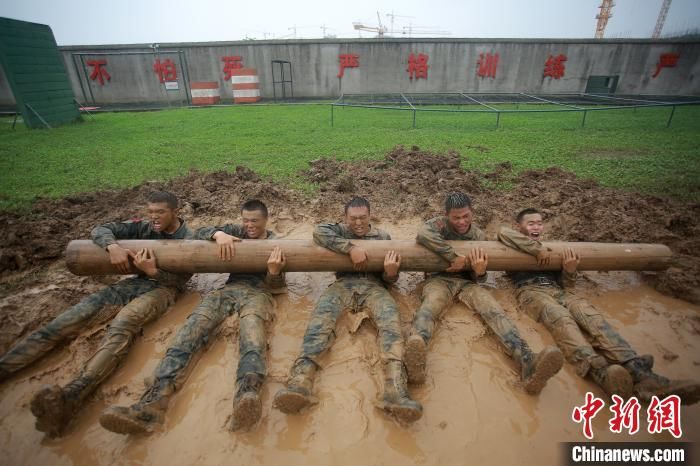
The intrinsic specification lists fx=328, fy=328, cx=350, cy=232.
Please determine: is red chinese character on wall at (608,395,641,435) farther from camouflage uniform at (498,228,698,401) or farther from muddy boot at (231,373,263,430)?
muddy boot at (231,373,263,430)

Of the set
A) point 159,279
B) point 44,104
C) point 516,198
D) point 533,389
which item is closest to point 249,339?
point 159,279

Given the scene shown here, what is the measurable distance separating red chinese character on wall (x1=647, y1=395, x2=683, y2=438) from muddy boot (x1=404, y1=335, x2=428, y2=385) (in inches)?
64.2

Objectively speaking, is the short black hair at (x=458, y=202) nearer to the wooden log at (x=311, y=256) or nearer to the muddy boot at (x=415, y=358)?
the wooden log at (x=311, y=256)

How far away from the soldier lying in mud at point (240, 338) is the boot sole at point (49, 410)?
452mm

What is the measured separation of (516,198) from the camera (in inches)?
222

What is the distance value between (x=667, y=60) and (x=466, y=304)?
2586cm

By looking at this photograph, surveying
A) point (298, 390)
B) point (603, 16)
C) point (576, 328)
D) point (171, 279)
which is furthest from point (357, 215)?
point (603, 16)

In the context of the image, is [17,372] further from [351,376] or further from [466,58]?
[466,58]

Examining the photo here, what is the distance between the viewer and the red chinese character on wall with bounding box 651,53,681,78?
62.7 ft

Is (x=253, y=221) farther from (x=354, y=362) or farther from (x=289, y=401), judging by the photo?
(x=289, y=401)

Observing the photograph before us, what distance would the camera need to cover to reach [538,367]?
7.73 feet

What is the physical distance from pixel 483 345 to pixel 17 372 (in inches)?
160

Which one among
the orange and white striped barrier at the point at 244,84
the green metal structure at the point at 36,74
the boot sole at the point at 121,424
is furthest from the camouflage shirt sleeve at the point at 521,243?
the orange and white striped barrier at the point at 244,84

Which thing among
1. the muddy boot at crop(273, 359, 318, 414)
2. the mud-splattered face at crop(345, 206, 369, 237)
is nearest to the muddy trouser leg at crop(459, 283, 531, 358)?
the mud-splattered face at crop(345, 206, 369, 237)
